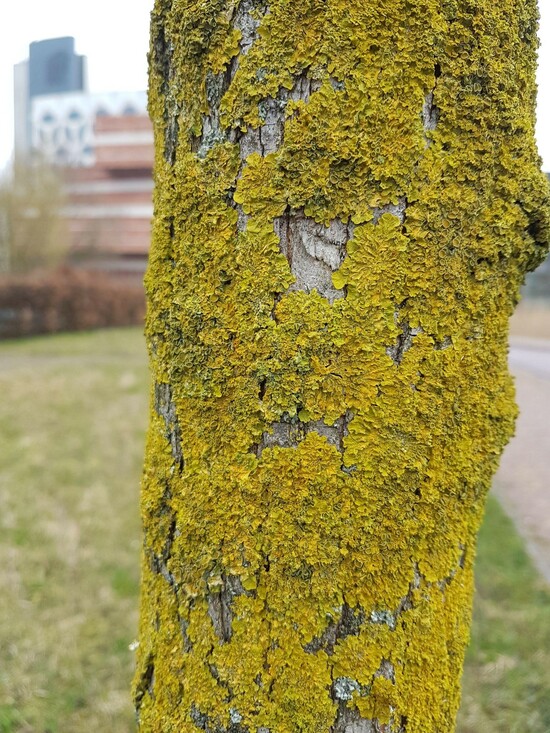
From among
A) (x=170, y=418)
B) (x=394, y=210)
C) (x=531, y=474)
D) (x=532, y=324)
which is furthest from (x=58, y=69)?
(x=394, y=210)

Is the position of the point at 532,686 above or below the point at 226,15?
below

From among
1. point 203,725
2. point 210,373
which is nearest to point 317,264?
point 210,373

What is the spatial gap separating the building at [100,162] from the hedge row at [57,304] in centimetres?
366

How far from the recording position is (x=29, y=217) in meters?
24.0

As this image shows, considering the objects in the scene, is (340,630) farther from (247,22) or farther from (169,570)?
(247,22)

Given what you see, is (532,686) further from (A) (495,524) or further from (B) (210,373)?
(B) (210,373)

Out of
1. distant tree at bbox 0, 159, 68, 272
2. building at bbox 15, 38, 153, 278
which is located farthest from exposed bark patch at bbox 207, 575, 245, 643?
distant tree at bbox 0, 159, 68, 272

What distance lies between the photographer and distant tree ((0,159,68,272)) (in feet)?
77.1

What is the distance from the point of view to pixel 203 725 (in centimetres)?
125

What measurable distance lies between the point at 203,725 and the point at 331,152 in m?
1.20

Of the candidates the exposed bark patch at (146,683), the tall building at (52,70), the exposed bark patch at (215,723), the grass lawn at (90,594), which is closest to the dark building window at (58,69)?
the tall building at (52,70)

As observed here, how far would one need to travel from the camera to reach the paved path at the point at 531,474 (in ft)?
19.1

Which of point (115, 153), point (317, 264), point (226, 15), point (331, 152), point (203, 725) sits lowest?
point (203, 725)

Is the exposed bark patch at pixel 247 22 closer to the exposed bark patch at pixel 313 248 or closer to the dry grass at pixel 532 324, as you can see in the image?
the exposed bark patch at pixel 313 248
